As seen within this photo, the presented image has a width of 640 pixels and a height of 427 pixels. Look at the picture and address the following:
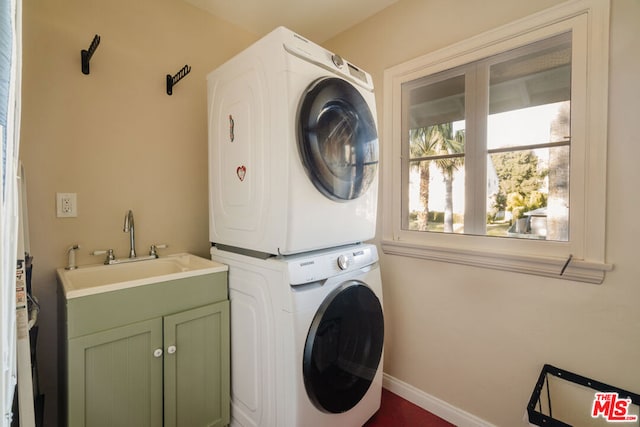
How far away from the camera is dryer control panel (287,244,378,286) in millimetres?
1240

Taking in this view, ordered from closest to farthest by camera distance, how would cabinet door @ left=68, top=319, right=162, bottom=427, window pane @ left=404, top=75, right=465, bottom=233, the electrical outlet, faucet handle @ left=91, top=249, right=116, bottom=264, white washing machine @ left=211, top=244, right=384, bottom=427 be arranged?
cabinet door @ left=68, top=319, right=162, bottom=427 < white washing machine @ left=211, top=244, right=384, bottom=427 < the electrical outlet < faucet handle @ left=91, top=249, right=116, bottom=264 < window pane @ left=404, top=75, right=465, bottom=233

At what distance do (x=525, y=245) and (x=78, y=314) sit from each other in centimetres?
197

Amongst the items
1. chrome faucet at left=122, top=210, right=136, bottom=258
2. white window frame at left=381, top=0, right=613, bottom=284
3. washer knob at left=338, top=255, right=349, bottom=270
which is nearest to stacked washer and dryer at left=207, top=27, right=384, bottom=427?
washer knob at left=338, top=255, right=349, bottom=270

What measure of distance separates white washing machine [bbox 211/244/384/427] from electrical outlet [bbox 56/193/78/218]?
753 mm

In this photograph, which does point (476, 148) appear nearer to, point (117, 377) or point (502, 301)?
point (502, 301)

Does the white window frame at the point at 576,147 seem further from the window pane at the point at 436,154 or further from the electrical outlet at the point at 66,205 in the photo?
the electrical outlet at the point at 66,205

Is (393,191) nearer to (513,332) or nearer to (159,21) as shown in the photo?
(513,332)

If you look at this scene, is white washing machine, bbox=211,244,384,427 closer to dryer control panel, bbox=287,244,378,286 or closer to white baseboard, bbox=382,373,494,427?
dryer control panel, bbox=287,244,378,286

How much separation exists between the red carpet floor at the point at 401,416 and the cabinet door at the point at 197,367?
838mm

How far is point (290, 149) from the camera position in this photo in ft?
3.99

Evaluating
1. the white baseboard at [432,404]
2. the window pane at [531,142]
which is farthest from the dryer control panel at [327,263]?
the white baseboard at [432,404]

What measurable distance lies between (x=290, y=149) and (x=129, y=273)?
1.17m

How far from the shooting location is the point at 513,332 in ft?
4.87

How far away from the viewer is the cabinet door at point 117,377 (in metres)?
1.12
